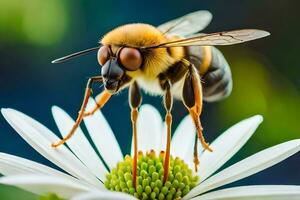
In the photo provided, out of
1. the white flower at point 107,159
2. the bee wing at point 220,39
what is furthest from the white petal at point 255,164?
the bee wing at point 220,39

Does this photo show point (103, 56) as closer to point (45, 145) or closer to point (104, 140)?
point (45, 145)

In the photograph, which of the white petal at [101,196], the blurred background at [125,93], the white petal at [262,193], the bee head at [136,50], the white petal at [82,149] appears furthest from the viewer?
the blurred background at [125,93]

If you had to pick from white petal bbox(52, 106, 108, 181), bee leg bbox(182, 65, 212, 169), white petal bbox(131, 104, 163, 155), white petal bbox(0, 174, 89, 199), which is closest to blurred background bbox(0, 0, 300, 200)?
white petal bbox(131, 104, 163, 155)

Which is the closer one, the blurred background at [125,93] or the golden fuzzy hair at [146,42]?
the golden fuzzy hair at [146,42]

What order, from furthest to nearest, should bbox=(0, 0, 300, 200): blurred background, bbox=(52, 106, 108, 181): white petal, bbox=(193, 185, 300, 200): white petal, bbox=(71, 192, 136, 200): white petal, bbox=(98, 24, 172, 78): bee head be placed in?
bbox=(0, 0, 300, 200): blurred background, bbox=(52, 106, 108, 181): white petal, bbox=(98, 24, 172, 78): bee head, bbox=(193, 185, 300, 200): white petal, bbox=(71, 192, 136, 200): white petal

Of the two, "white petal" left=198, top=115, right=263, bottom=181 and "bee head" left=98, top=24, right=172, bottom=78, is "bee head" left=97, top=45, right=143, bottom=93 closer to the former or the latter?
Result: "bee head" left=98, top=24, right=172, bottom=78

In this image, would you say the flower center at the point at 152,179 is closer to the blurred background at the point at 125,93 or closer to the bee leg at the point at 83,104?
the bee leg at the point at 83,104

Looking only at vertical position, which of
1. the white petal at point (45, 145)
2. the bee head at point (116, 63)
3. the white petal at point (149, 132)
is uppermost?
the bee head at point (116, 63)
